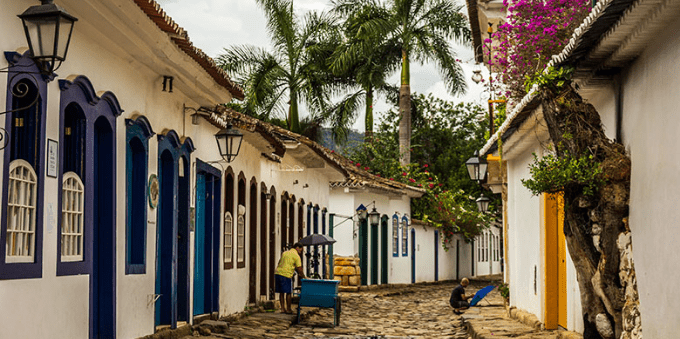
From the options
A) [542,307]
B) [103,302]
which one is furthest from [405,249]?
[103,302]

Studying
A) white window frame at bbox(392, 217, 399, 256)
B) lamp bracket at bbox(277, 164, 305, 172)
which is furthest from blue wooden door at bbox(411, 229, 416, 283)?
lamp bracket at bbox(277, 164, 305, 172)

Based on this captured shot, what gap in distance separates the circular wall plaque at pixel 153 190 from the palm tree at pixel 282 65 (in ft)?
68.7

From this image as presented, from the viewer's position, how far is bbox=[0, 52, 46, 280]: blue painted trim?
7.04m

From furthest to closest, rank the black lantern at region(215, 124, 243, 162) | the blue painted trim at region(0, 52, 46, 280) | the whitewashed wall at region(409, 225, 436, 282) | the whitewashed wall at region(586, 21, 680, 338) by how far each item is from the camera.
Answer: the whitewashed wall at region(409, 225, 436, 282) → the black lantern at region(215, 124, 243, 162) → the blue painted trim at region(0, 52, 46, 280) → the whitewashed wall at region(586, 21, 680, 338)

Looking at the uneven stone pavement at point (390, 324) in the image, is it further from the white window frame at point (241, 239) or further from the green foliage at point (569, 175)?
the green foliage at point (569, 175)

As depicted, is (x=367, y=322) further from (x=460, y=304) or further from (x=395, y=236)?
(x=395, y=236)

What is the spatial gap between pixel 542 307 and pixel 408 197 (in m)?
23.0

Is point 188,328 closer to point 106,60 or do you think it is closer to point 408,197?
point 106,60

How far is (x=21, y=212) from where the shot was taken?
24.7ft

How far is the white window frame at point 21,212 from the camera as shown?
730cm

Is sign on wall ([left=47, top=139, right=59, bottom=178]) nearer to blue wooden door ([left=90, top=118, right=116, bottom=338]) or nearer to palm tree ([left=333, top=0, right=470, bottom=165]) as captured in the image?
blue wooden door ([left=90, top=118, right=116, bottom=338])

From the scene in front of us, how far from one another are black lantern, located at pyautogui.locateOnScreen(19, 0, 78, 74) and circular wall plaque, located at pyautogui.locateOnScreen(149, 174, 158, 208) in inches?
187

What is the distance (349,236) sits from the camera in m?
30.3

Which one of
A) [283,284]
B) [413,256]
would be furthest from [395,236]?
[283,284]
